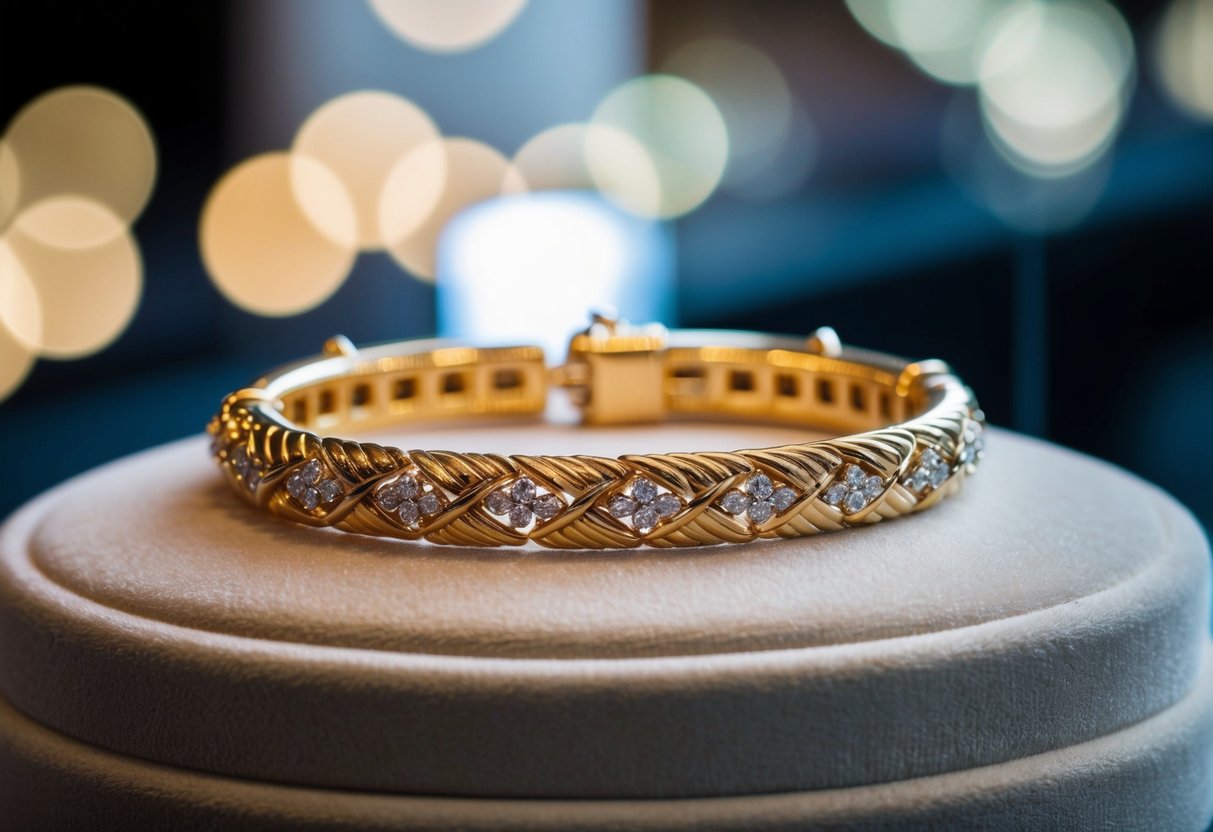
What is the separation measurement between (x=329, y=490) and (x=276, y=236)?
122 centimetres

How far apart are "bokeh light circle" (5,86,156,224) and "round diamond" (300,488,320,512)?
1027mm

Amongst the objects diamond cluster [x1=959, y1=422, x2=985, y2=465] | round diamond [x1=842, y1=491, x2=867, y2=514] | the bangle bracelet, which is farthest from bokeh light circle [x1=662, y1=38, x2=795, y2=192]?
round diamond [x1=842, y1=491, x2=867, y2=514]

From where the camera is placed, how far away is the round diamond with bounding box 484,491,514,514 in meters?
0.57

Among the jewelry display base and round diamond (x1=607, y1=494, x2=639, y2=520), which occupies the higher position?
round diamond (x1=607, y1=494, x2=639, y2=520)

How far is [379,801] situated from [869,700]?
19 centimetres

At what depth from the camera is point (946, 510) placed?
664 mm

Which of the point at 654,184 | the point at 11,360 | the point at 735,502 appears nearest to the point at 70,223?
the point at 11,360

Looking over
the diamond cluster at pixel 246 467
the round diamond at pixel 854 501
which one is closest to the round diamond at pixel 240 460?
the diamond cluster at pixel 246 467

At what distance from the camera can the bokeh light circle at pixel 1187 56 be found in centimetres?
143

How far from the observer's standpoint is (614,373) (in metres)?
0.95

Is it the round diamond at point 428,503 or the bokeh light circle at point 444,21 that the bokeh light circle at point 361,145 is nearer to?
the bokeh light circle at point 444,21

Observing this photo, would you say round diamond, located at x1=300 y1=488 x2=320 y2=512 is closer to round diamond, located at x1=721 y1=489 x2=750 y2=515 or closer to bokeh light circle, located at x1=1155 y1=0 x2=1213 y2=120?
round diamond, located at x1=721 y1=489 x2=750 y2=515

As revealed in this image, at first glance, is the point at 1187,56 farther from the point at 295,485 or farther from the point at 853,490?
the point at 295,485

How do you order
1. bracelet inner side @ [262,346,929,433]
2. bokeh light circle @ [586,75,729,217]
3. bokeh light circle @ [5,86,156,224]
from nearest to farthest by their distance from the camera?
1. bracelet inner side @ [262,346,929,433]
2. bokeh light circle @ [5,86,156,224]
3. bokeh light circle @ [586,75,729,217]
